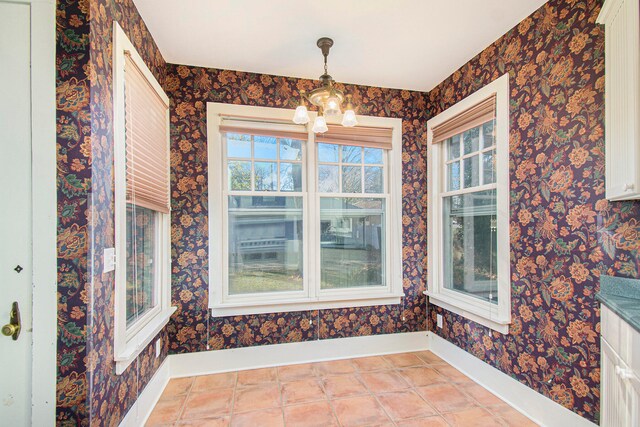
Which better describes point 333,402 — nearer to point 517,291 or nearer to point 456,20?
point 517,291

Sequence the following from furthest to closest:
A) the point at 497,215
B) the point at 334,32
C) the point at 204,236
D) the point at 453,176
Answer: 1. the point at 453,176
2. the point at 204,236
3. the point at 497,215
4. the point at 334,32

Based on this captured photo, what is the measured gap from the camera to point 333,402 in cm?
237

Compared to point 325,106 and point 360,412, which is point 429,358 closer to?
point 360,412

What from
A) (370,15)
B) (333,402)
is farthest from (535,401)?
(370,15)

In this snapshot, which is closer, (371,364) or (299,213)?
(371,364)

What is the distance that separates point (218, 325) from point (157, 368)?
0.57m

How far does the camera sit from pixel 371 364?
3006 millimetres

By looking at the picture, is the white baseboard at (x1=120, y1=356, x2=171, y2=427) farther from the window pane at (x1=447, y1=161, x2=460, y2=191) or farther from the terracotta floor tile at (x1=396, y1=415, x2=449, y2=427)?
the window pane at (x1=447, y1=161, x2=460, y2=191)

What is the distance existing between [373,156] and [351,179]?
37 centimetres

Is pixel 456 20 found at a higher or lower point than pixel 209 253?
higher
